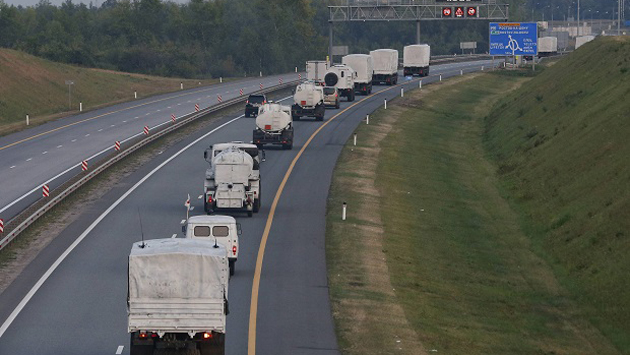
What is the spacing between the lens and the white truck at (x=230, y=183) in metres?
48.6

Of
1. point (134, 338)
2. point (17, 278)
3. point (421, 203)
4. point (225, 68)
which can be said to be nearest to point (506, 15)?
point (225, 68)

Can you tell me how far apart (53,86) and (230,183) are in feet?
248

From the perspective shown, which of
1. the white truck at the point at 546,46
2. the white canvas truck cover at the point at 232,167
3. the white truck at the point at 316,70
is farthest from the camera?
the white truck at the point at 546,46

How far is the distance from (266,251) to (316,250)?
2.07 m

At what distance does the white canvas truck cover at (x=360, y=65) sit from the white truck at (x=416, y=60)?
21847 millimetres

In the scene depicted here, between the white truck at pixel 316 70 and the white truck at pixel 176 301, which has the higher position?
the white truck at pixel 316 70

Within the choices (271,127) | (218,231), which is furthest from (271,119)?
(218,231)

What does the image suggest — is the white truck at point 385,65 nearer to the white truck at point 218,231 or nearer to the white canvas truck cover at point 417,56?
the white canvas truck cover at point 417,56

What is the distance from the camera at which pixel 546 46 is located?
6949 inches

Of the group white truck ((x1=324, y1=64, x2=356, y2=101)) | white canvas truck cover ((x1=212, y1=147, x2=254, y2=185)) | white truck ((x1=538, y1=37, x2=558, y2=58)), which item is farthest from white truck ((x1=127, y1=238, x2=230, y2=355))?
white truck ((x1=538, y1=37, x2=558, y2=58))

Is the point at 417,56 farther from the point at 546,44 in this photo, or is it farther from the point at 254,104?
the point at 546,44

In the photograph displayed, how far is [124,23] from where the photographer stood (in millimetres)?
190375

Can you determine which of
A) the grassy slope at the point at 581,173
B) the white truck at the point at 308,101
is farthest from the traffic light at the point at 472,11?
the white truck at the point at 308,101

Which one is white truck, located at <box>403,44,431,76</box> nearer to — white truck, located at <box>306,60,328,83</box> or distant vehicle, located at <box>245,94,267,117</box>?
white truck, located at <box>306,60,328,83</box>
